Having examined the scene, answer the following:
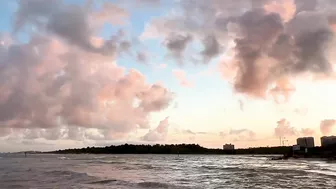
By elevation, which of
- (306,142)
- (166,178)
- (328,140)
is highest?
(328,140)

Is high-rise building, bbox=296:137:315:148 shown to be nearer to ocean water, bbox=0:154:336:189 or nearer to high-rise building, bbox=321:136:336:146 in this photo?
high-rise building, bbox=321:136:336:146

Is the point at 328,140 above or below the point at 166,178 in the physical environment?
above

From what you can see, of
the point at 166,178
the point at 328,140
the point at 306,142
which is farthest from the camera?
the point at 306,142

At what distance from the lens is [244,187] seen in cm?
3788

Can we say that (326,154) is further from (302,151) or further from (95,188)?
(95,188)

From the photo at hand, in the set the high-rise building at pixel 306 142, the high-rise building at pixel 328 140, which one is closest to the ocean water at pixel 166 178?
the high-rise building at pixel 328 140

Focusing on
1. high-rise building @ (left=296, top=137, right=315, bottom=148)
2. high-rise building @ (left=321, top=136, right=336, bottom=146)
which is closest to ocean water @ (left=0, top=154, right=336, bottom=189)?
high-rise building @ (left=321, top=136, right=336, bottom=146)

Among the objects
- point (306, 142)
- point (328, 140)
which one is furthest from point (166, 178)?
point (306, 142)

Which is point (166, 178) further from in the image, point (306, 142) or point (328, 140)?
point (306, 142)

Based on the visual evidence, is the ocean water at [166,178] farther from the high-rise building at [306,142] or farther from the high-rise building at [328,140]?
the high-rise building at [306,142]

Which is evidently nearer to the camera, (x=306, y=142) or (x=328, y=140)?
(x=328, y=140)

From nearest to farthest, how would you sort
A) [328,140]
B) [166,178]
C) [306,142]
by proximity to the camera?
[166,178], [328,140], [306,142]

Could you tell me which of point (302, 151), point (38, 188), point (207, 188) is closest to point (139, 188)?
point (207, 188)

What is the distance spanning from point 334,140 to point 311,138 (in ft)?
45.1
